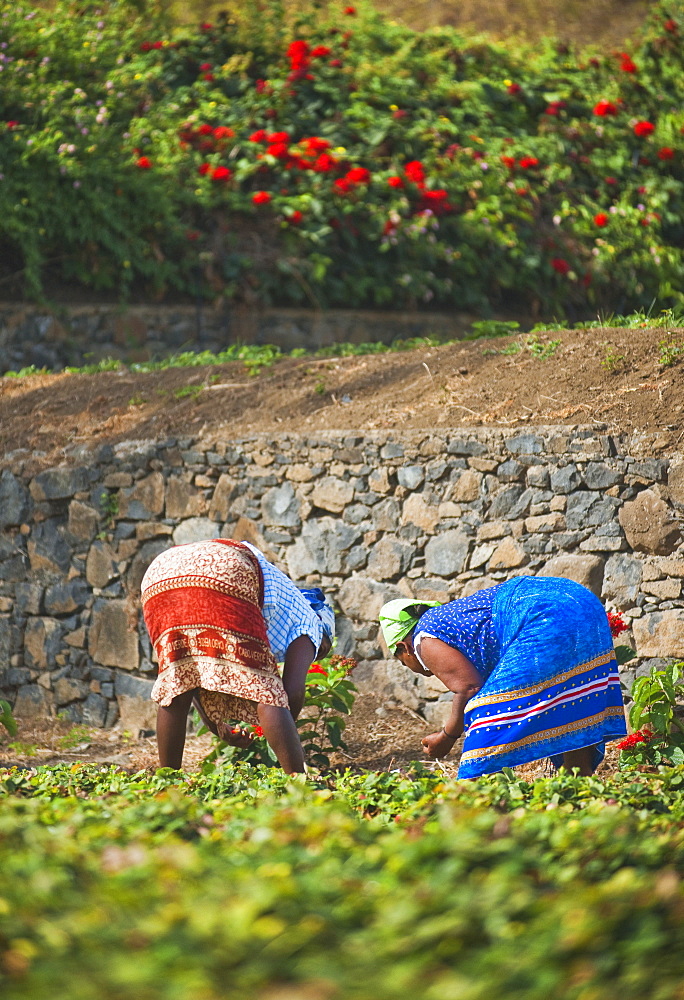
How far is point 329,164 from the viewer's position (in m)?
8.92

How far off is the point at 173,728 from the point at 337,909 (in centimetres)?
227

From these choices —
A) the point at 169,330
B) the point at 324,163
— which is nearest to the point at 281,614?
the point at 169,330

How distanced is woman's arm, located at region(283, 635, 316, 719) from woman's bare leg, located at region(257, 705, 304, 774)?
14 centimetres

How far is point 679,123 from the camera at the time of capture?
10008 millimetres

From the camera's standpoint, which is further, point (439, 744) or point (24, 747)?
point (24, 747)

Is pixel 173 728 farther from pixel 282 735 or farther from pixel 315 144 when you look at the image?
pixel 315 144

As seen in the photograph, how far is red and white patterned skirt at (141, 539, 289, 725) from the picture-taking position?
3.57m

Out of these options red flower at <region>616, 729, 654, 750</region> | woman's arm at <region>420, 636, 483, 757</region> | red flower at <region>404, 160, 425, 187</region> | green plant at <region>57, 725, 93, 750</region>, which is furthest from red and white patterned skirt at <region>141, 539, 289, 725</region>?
red flower at <region>404, 160, 425, 187</region>

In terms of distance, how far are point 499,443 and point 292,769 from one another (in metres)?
2.16

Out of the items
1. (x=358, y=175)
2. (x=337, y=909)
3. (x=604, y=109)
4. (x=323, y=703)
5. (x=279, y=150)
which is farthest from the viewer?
(x=604, y=109)

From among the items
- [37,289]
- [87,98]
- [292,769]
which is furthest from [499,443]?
[87,98]

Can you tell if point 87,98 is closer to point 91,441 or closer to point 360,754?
point 91,441

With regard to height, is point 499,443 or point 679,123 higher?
point 679,123

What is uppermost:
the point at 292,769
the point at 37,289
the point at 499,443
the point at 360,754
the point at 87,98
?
the point at 87,98
